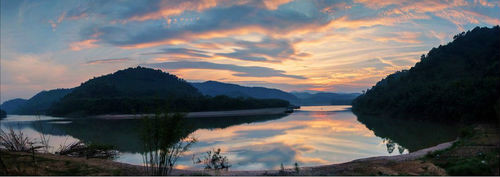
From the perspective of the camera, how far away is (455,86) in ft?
106

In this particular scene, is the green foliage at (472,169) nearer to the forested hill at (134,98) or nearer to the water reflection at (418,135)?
the water reflection at (418,135)

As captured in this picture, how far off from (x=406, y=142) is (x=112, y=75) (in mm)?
124663

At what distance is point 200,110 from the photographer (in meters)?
78.6

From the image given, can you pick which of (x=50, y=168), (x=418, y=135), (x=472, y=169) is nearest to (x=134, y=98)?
(x=418, y=135)

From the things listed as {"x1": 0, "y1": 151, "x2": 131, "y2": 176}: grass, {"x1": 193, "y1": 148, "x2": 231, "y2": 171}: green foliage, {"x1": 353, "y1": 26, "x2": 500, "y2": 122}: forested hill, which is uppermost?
{"x1": 353, "y1": 26, "x2": 500, "y2": 122}: forested hill

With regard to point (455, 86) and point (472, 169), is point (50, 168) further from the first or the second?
point (455, 86)

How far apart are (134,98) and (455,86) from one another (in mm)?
67767

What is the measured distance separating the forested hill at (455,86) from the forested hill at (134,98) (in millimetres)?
27667

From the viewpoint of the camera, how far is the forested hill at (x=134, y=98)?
234 ft

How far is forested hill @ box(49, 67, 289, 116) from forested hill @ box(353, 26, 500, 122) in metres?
27.7

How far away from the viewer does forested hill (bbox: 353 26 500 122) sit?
26.4 m

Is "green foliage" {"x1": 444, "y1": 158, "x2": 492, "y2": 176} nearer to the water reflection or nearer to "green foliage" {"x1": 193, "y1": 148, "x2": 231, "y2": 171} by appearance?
"green foliage" {"x1": 193, "y1": 148, "x2": 231, "y2": 171}

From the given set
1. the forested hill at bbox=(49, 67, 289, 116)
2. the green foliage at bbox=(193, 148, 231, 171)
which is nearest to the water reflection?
the green foliage at bbox=(193, 148, 231, 171)

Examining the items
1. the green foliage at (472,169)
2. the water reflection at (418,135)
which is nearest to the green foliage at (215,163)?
the green foliage at (472,169)
